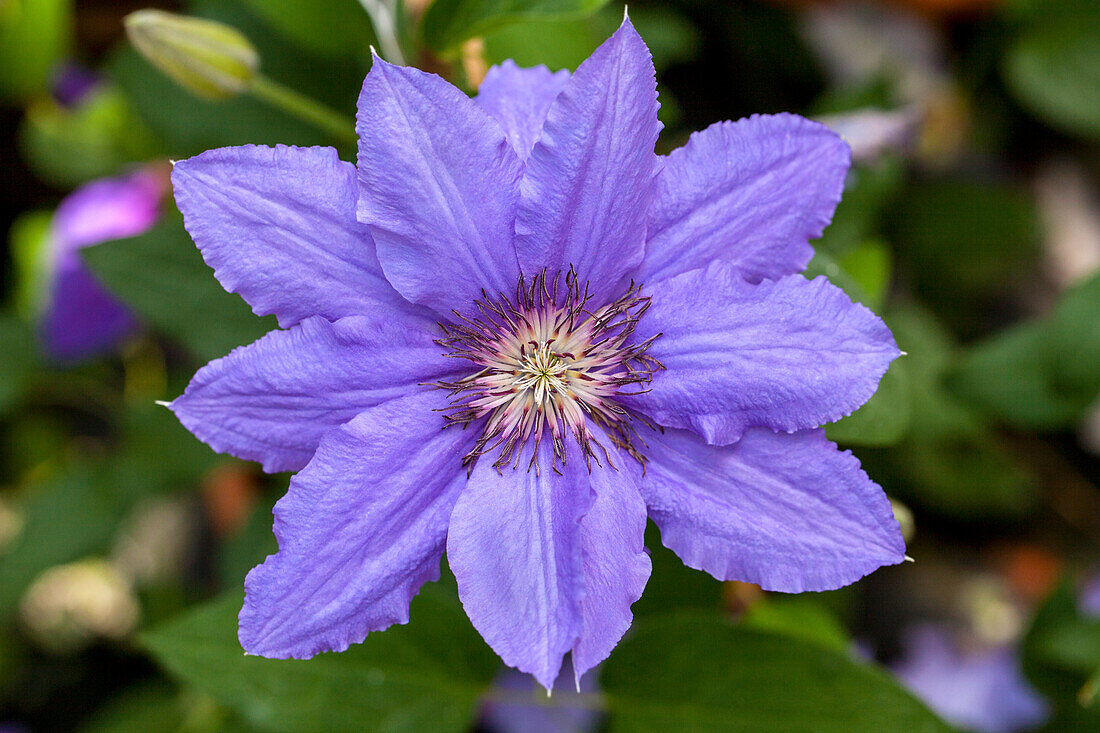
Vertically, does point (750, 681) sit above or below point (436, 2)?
below

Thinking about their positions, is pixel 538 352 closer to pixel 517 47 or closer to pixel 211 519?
pixel 517 47

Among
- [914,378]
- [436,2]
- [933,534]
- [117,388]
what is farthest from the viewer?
[933,534]

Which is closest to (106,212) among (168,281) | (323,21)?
(168,281)

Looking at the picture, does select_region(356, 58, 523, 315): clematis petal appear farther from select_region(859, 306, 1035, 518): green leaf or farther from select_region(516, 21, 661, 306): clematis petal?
select_region(859, 306, 1035, 518): green leaf

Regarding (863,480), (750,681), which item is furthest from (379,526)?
(750,681)

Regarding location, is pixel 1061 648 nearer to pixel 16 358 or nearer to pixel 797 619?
pixel 797 619

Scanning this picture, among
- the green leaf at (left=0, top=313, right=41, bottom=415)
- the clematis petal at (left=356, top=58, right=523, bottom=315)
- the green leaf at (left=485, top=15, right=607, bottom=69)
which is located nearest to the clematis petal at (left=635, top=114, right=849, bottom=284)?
the clematis petal at (left=356, top=58, right=523, bottom=315)

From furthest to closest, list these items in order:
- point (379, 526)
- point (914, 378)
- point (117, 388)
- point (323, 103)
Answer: point (117, 388) < point (914, 378) < point (323, 103) < point (379, 526)

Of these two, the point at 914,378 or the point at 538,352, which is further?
the point at 914,378
